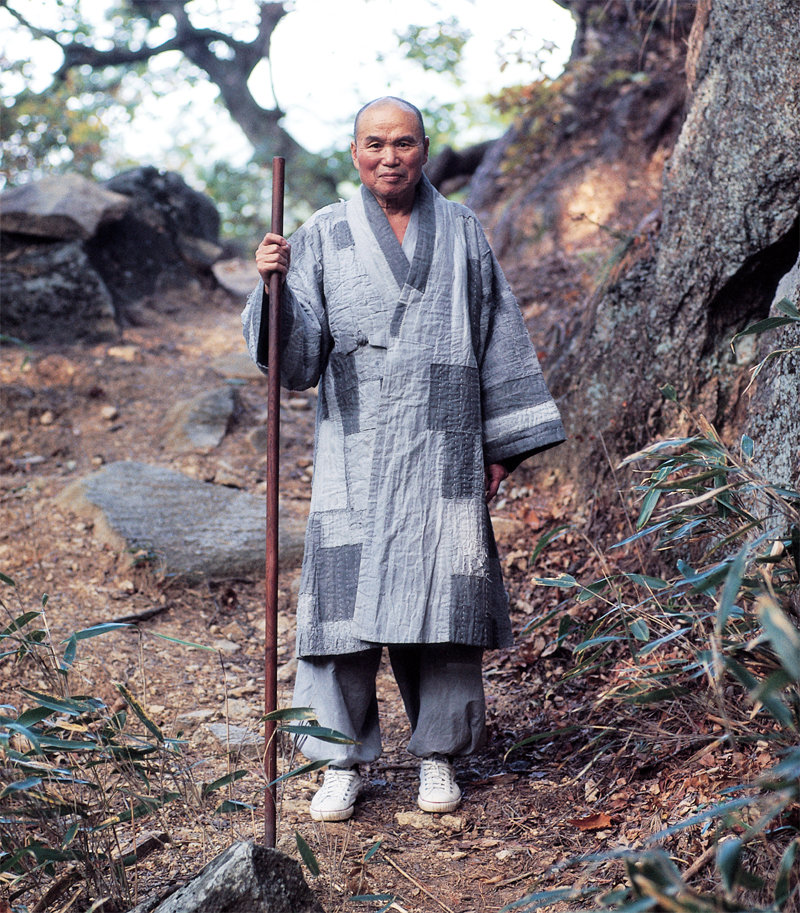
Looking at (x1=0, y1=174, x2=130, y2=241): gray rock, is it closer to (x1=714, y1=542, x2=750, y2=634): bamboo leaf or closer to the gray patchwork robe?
the gray patchwork robe

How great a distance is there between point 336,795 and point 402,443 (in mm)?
999

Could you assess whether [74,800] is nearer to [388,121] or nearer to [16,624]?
[16,624]

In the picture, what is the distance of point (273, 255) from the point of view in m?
2.29

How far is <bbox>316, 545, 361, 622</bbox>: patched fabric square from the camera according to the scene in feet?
8.52

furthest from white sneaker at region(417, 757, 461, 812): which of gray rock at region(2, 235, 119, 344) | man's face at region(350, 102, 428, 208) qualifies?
gray rock at region(2, 235, 119, 344)

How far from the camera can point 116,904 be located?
1.92 meters

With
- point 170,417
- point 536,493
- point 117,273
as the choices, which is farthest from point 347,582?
point 117,273

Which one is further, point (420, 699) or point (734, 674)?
point (420, 699)

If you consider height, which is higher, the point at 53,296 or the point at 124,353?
the point at 53,296

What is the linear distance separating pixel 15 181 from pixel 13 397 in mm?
4964

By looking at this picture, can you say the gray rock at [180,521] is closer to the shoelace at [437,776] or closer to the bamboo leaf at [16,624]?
the shoelace at [437,776]

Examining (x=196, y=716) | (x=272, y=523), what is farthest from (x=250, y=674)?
(x=272, y=523)

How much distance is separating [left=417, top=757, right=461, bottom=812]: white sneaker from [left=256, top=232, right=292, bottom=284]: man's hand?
57.5 inches

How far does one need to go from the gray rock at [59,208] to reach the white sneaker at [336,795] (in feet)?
17.1
